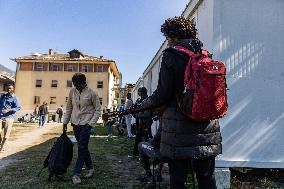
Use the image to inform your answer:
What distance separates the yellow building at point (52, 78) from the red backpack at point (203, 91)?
48622 millimetres

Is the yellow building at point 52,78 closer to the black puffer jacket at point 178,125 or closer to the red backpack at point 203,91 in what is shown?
the black puffer jacket at point 178,125

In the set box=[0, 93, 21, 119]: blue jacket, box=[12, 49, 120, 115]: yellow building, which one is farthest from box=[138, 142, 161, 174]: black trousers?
box=[12, 49, 120, 115]: yellow building

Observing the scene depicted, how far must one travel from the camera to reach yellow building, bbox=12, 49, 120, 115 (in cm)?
5119

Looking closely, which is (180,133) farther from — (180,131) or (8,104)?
(8,104)

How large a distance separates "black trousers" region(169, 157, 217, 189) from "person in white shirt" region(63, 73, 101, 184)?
10.2 ft

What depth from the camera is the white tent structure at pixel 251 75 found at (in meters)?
5.22

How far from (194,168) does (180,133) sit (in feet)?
1.29

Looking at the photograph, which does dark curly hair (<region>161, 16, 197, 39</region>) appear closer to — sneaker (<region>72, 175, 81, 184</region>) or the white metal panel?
the white metal panel

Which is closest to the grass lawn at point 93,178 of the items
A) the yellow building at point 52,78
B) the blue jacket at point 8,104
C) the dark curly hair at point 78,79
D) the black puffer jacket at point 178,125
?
the blue jacket at point 8,104

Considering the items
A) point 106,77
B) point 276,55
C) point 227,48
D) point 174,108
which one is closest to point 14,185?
point 174,108

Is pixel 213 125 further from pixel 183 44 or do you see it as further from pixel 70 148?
pixel 70 148

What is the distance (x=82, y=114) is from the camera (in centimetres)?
575

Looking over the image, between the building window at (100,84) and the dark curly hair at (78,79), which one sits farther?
the building window at (100,84)

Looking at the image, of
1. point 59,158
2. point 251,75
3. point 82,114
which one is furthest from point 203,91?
point 59,158
